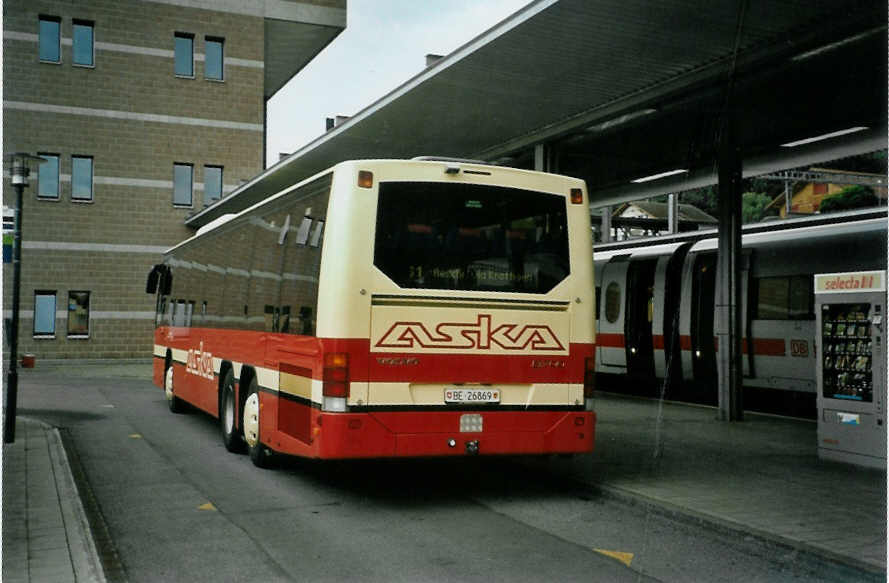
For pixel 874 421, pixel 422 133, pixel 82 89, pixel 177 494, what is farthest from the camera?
pixel 82 89

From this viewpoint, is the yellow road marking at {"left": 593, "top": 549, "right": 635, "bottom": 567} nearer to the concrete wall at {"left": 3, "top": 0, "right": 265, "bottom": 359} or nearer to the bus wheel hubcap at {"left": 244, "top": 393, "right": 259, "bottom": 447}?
the bus wheel hubcap at {"left": 244, "top": 393, "right": 259, "bottom": 447}

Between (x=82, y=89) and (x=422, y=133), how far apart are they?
20217 millimetres

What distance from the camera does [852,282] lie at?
10.6 metres

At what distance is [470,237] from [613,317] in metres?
13.4

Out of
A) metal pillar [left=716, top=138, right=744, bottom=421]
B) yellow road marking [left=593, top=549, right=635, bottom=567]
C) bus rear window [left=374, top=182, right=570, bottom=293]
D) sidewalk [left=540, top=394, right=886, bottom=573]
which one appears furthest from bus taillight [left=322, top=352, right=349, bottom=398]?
metal pillar [left=716, top=138, right=744, bottom=421]

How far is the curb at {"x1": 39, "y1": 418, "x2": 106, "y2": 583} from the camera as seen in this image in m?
6.00

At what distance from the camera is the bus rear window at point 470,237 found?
8.40 meters

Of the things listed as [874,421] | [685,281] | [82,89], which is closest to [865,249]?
[685,281]

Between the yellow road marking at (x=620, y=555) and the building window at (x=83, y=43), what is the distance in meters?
31.6

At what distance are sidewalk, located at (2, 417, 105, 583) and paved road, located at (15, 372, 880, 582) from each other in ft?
0.77

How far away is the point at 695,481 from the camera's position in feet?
31.2

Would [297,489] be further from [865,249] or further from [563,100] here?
[865,249]

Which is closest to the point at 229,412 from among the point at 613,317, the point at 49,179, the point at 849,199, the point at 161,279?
the point at 161,279

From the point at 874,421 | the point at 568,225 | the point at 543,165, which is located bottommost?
the point at 874,421
